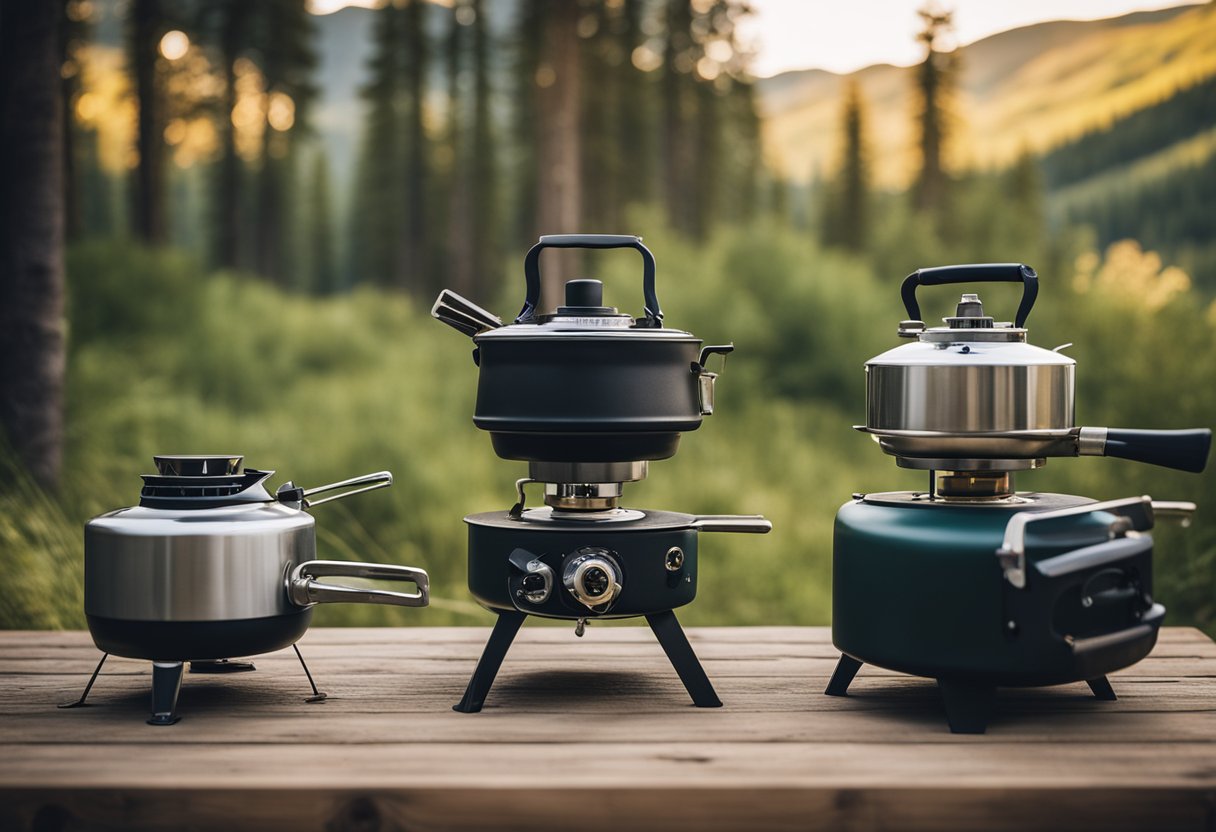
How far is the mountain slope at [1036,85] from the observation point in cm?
1085

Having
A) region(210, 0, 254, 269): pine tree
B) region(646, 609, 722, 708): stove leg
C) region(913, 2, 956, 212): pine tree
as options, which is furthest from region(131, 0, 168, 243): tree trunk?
region(646, 609, 722, 708): stove leg

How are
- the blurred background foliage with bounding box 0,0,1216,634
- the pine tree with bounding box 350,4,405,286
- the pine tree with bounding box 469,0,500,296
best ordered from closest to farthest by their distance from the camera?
the blurred background foliage with bounding box 0,0,1216,634, the pine tree with bounding box 469,0,500,296, the pine tree with bounding box 350,4,405,286

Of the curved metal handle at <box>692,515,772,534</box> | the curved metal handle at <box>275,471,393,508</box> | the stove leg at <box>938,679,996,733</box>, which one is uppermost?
the curved metal handle at <box>275,471,393,508</box>

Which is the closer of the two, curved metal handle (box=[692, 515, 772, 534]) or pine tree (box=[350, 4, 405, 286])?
curved metal handle (box=[692, 515, 772, 534])

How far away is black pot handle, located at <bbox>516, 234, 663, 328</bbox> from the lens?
2.17 metres

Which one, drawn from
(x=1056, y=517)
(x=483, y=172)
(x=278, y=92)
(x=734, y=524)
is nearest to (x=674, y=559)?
→ (x=734, y=524)

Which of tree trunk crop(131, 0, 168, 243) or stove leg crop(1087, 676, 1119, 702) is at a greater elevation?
tree trunk crop(131, 0, 168, 243)

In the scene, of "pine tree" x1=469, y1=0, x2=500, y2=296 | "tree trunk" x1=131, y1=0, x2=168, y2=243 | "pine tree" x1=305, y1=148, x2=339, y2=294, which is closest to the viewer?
Result: "tree trunk" x1=131, y1=0, x2=168, y2=243

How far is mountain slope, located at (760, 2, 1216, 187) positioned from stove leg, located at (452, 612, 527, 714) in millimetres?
10431

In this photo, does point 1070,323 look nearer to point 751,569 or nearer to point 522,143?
point 751,569

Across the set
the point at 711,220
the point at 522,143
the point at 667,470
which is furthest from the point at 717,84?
the point at 667,470

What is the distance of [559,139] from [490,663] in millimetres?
8400

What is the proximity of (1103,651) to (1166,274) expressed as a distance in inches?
306

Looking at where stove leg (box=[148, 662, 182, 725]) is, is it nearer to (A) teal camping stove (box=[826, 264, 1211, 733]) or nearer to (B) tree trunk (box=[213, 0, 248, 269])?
(A) teal camping stove (box=[826, 264, 1211, 733])
